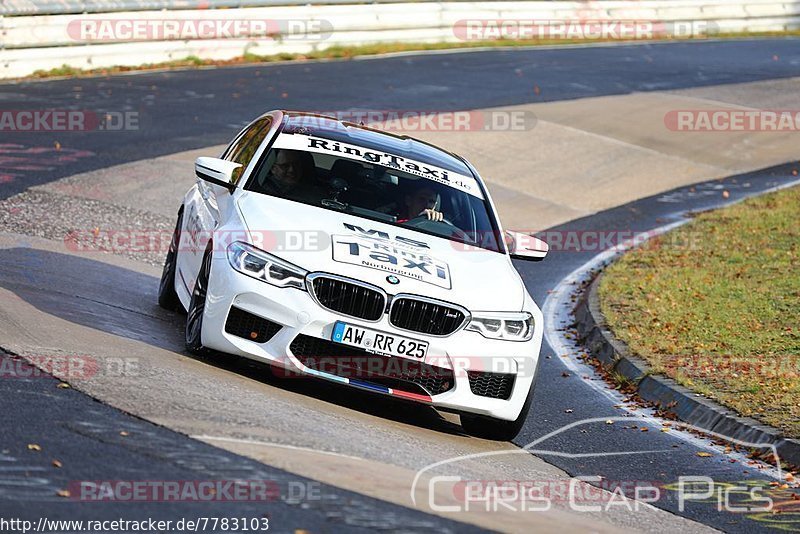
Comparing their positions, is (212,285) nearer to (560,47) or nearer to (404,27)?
(404,27)

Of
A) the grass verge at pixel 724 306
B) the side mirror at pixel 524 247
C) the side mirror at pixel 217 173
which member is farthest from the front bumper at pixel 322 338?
the grass verge at pixel 724 306

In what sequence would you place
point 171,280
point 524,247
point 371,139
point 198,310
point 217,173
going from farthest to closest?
point 171,280
point 371,139
point 524,247
point 217,173
point 198,310

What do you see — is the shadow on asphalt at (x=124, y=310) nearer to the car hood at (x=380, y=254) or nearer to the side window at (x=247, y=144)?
the car hood at (x=380, y=254)

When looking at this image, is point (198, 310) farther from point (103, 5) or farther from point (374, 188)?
point (103, 5)

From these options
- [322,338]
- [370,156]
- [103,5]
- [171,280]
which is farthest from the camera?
[103,5]

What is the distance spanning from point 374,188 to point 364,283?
157cm

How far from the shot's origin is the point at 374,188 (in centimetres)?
920

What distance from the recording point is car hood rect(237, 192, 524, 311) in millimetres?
7891

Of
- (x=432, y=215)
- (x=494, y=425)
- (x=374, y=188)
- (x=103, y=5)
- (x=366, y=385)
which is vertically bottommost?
(x=494, y=425)

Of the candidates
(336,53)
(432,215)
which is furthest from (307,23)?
(432,215)

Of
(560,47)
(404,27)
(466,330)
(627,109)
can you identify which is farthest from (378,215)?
(560,47)

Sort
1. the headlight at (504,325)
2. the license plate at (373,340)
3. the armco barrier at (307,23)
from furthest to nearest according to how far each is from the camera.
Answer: the armco barrier at (307,23) < the headlight at (504,325) < the license plate at (373,340)

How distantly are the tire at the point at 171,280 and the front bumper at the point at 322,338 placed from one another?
211 cm

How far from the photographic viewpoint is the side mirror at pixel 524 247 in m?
9.34
